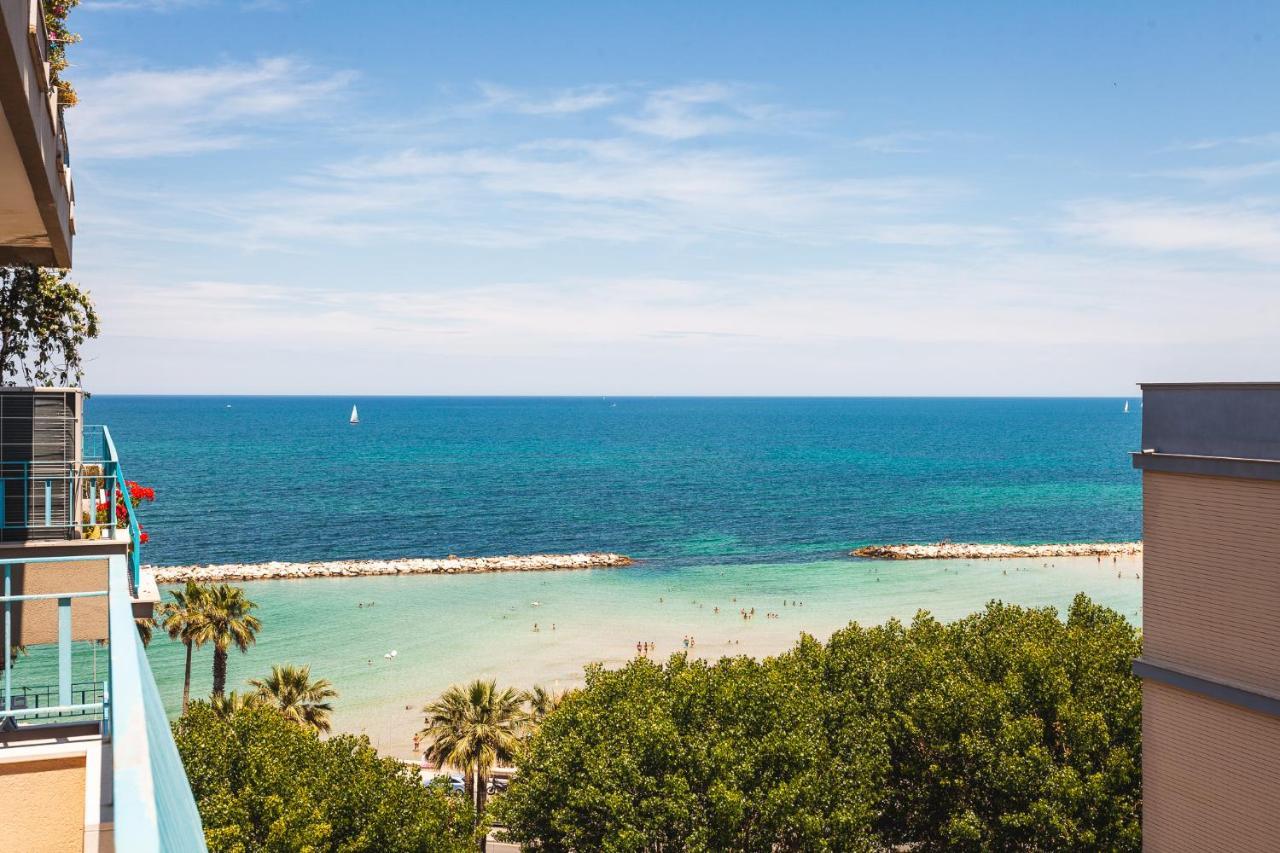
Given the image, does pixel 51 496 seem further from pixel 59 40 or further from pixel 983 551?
pixel 983 551

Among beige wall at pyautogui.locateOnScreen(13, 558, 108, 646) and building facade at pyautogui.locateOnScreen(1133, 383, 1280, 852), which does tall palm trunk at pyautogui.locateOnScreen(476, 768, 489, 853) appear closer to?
building facade at pyautogui.locateOnScreen(1133, 383, 1280, 852)

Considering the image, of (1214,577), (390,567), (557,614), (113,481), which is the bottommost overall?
(557,614)

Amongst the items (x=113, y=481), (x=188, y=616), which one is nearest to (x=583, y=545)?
(x=188, y=616)

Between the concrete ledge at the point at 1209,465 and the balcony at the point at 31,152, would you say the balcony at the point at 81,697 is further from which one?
the concrete ledge at the point at 1209,465

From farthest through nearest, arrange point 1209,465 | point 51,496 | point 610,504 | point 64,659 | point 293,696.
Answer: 1. point 610,504
2. point 293,696
3. point 1209,465
4. point 51,496
5. point 64,659

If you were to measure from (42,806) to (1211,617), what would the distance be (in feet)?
50.6

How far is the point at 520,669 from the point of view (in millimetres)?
54938

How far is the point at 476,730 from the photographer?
30125 mm

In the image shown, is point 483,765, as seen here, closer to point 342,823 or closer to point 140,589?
point 342,823

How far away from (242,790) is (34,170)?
15.4m

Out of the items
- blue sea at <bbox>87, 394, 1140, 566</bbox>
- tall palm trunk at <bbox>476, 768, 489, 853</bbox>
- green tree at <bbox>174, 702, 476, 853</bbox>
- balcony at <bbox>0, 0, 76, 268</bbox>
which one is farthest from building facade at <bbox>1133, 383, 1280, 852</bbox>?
blue sea at <bbox>87, 394, 1140, 566</bbox>

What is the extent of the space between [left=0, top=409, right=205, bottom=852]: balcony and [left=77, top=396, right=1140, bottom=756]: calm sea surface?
33.1 metres

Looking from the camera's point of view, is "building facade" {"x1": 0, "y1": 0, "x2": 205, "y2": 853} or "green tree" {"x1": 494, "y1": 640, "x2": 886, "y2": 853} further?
"green tree" {"x1": 494, "y1": 640, "x2": 886, "y2": 853}

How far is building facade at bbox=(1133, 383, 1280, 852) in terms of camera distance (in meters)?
14.1
